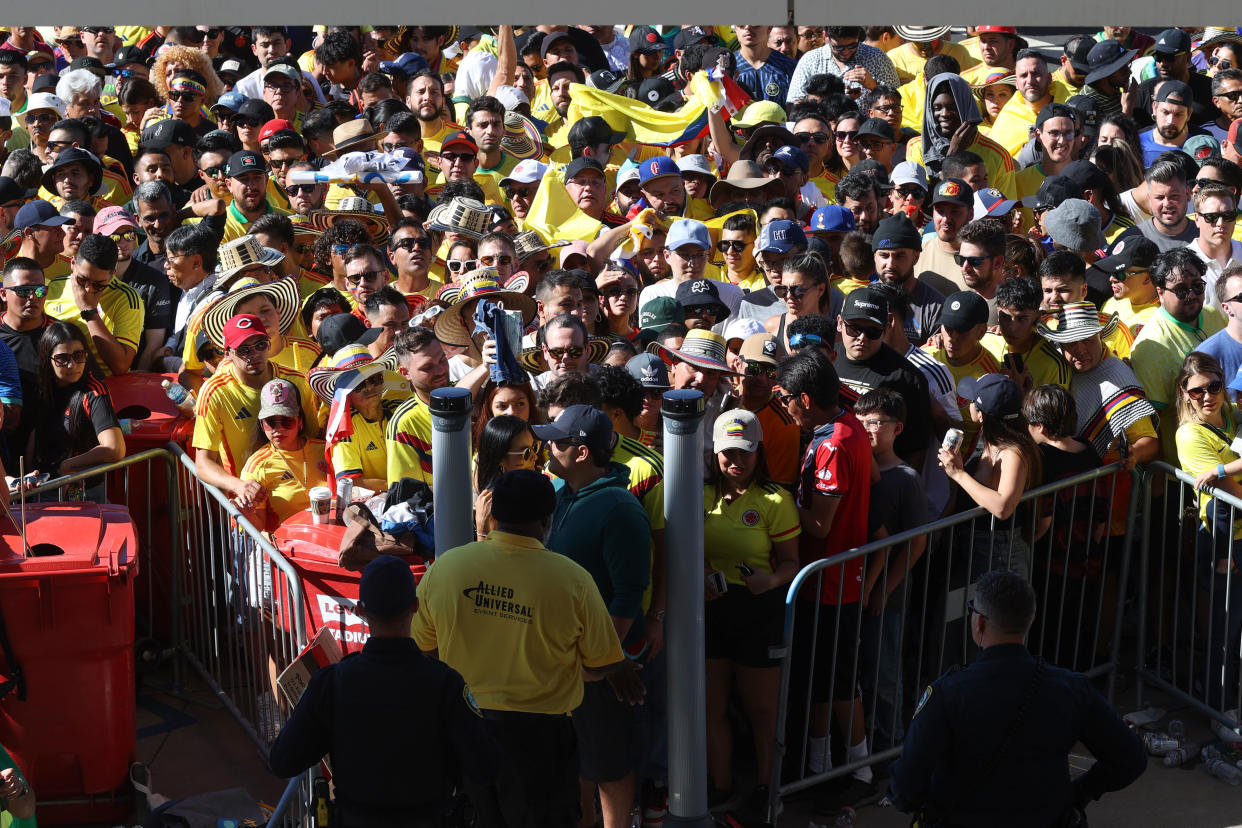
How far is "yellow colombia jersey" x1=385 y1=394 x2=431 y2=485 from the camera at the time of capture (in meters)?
6.32

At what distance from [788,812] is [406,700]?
92.9 inches

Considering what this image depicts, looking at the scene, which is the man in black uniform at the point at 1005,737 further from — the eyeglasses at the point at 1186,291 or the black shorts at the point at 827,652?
the eyeglasses at the point at 1186,291

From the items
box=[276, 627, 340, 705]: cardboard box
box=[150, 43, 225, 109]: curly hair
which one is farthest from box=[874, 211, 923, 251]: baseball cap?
box=[150, 43, 225, 109]: curly hair

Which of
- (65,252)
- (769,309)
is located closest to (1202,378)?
(769,309)

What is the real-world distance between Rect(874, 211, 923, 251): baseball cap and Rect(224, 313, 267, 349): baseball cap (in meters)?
3.19

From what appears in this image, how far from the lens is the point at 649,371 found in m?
6.32

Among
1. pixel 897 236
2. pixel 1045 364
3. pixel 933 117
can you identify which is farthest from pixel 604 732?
pixel 933 117

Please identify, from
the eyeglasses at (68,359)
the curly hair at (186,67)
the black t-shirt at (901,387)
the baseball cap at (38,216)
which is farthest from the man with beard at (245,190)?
the black t-shirt at (901,387)

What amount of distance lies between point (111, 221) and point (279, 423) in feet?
9.28

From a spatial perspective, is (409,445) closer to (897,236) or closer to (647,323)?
(647,323)

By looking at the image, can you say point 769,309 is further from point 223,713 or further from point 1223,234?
point 223,713

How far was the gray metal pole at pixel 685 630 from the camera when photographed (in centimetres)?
523

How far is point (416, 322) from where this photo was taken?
739 cm

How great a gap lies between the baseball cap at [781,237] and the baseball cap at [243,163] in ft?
11.4
